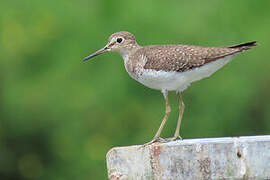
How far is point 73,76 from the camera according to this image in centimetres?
1355

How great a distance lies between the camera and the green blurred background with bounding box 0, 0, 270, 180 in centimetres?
1302

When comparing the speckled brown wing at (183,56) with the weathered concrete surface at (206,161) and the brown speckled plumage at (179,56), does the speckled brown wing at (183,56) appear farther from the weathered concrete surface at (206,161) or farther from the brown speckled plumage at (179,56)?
the weathered concrete surface at (206,161)

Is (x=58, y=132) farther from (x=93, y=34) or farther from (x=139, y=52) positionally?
(x=139, y=52)

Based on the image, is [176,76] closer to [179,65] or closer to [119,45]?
[179,65]

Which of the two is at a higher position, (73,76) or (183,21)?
(183,21)

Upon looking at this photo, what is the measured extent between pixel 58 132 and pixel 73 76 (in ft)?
3.94

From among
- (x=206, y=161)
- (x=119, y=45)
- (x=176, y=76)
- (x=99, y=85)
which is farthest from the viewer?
(x=99, y=85)

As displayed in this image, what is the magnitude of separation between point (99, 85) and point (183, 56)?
475cm

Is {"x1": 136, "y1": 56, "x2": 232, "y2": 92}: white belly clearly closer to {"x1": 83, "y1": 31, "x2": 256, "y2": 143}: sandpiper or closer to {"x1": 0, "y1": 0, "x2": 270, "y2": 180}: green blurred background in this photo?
{"x1": 83, "y1": 31, "x2": 256, "y2": 143}: sandpiper

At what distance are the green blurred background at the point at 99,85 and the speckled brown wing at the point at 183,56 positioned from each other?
3.86 meters

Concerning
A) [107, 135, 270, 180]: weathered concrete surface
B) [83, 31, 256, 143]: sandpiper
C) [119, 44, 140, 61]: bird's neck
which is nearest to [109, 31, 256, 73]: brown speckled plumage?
[83, 31, 256, 143]: sandpiper

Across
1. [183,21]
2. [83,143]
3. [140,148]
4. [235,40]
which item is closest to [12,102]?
[83,143]

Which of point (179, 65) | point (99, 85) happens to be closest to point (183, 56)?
point (179, 65)

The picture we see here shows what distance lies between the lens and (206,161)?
654 cm
